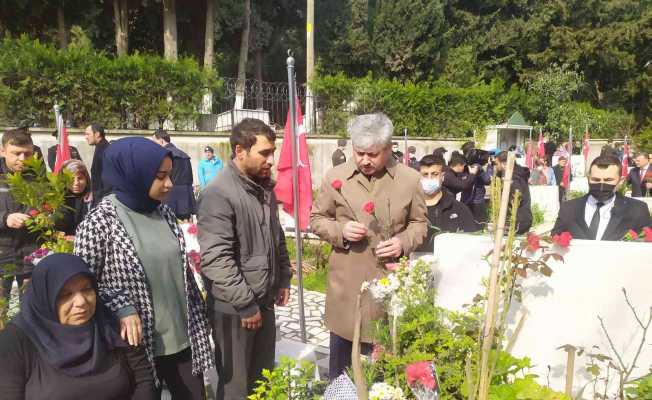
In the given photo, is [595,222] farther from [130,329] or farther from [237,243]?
[130,329]

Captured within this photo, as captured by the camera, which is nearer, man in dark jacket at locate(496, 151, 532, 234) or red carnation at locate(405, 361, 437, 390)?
red carnation at locate(405, 361, 437, 390)

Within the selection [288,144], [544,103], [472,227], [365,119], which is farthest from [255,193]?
[544,103]

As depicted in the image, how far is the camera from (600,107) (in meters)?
30.0

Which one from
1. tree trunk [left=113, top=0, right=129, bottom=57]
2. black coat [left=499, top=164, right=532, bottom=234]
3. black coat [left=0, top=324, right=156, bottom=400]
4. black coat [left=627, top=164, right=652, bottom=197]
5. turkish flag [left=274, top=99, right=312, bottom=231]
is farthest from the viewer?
tree trunk [left=113, top=0, right=129, bottom=57]

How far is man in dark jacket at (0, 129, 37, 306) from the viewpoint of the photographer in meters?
3.15

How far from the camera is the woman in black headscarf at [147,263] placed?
191 cm

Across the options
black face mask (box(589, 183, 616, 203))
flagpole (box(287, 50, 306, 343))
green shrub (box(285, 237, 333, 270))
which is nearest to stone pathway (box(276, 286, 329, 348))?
flagpole (box(287, 50, 306, 343))

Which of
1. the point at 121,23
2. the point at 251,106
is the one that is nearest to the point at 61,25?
the point at 121,23

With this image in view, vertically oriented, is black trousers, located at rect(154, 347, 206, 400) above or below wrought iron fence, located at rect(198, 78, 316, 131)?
below

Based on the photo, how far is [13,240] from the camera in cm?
323

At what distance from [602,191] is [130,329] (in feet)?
9.51

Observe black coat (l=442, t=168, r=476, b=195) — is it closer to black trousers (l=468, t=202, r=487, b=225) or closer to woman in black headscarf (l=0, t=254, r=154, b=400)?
black trousers (l=468, t=202, r=487, b=225)

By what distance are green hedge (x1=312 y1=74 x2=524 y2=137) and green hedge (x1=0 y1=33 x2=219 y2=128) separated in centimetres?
424

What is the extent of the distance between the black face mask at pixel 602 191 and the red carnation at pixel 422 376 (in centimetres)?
227
